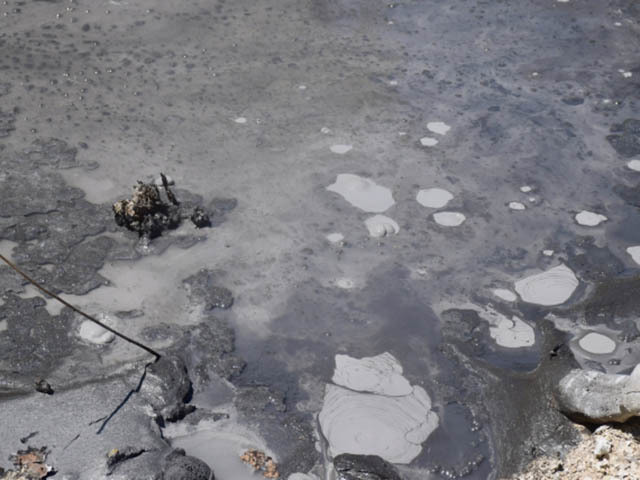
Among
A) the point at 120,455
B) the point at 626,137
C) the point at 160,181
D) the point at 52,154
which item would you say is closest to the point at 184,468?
the point at 120,455

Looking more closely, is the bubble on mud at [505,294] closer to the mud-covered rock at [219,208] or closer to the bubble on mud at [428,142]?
the bubble on mud at [428,142]

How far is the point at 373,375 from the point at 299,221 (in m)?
0.97

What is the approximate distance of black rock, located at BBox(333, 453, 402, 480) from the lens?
2.30 m

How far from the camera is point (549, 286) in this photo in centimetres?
308

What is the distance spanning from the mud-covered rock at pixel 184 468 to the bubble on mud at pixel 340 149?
196 centimetres

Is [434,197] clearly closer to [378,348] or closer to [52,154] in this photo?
[378,348]

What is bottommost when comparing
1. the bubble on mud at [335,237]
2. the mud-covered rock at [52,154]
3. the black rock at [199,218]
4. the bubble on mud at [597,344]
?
the bubble on mud at [597,344]

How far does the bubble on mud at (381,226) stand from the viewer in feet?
10.9

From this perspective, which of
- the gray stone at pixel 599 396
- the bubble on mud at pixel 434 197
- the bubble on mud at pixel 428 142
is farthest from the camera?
the bubble on mud at pixel 428 142

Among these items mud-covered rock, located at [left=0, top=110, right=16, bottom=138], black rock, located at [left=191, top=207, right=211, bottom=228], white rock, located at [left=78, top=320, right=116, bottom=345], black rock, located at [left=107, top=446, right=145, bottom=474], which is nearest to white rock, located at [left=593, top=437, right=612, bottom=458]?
black rock, located at [left=107, top=446, right=145, bottom=474]

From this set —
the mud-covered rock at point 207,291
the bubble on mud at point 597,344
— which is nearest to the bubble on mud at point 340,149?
the mud-covered rock at point 207,291

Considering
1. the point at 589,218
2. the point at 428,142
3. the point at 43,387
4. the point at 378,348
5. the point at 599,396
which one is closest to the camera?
the point at 599,396

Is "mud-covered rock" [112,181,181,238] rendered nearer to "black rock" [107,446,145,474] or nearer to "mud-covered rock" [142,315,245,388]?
"mud-covered rock" [142,315,245,388]

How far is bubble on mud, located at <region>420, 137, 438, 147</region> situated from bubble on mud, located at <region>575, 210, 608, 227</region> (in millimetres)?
874
